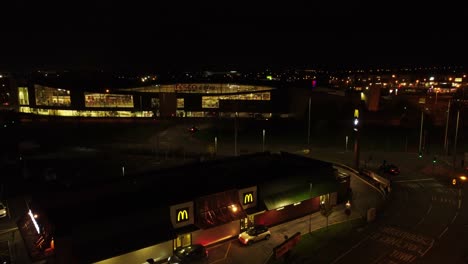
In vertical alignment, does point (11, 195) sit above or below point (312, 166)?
below

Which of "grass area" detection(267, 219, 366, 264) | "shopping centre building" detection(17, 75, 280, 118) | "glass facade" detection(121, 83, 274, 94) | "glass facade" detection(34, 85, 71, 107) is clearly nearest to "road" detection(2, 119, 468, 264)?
"grass area" detection(267, 219, 366, 264)

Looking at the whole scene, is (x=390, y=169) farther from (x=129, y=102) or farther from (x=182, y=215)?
(x=129, y=102)

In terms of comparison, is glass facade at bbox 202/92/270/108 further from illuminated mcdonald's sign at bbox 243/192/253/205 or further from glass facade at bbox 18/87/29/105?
illuminated mcdonald's sign at bbox 243/192/253/205

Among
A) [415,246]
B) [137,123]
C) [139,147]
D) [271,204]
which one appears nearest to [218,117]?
[137,123]

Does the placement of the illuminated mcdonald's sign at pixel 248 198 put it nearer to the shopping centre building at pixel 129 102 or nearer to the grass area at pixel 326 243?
the grass area at pixel 326 243

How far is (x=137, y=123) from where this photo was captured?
60.4 metres

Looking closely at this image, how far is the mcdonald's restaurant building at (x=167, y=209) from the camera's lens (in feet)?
54.9

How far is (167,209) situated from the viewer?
18875 mm

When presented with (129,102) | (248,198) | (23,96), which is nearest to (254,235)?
(248,198)

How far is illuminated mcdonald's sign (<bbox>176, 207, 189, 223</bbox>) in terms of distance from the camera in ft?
63.3

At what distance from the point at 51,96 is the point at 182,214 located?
65194mm

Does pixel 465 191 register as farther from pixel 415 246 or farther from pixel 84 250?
pixel 84 250

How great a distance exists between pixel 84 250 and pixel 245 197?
382 inches

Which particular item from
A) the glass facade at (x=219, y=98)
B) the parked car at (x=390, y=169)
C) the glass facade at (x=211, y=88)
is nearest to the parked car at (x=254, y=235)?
the parked car at (x=390, y=169)
